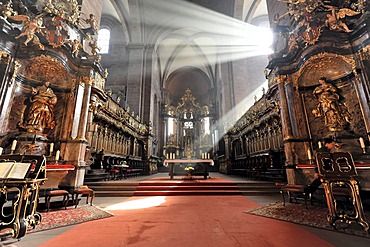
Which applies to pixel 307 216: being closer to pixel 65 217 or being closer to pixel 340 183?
pixel 340 183

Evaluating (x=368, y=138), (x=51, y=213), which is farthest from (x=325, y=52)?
(x=51, y=213)

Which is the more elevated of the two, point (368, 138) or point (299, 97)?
point (299, 97)

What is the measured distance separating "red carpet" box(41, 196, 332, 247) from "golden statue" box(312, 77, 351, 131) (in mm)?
3689

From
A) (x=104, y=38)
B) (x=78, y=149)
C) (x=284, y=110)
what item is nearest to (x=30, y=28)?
(x=78, y=149)

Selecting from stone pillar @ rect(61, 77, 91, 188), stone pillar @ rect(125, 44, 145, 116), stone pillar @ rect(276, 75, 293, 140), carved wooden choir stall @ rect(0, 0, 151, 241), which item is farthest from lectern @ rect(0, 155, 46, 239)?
stone pillar @ rect(125, 44, 145, 116)

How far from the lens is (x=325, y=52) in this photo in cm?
511

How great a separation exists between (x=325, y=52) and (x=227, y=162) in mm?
9435

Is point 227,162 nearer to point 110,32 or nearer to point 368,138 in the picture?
point 368,138

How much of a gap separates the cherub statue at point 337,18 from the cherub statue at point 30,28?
859 centimetres

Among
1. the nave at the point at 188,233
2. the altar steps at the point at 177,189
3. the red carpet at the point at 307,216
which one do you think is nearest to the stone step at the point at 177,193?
the altar steps at the point at 177,189

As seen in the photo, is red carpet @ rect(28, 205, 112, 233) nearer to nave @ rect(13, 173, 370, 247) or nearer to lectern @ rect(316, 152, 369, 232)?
nave @ rect(13, 173, 370, 247)

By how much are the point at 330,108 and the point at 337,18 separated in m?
2.61

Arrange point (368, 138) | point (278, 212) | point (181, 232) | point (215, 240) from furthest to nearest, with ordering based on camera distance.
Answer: point (368, 138) → point (278, 212) → point (181, 232) → point (215, 240)

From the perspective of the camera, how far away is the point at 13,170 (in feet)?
7.20
